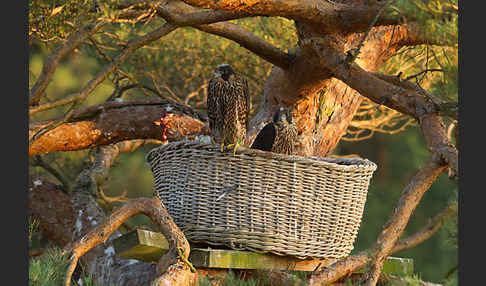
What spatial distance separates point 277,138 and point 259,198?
0.50 meters

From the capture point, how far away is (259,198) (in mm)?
2330

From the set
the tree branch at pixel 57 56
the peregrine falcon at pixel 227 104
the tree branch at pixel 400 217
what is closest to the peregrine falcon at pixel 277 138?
the peregrine falcon at pixel 227 104

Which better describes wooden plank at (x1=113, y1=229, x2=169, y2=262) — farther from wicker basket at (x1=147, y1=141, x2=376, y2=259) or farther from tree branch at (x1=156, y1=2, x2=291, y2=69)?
tree branch at (x1=156, y1=2, x2=291, y2=69)

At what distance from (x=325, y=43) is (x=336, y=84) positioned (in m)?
0.80

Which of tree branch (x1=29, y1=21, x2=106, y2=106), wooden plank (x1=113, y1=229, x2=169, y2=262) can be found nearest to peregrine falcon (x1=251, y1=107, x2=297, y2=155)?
wooden plank (x1=113, y1=229, x2=169, y2=262)

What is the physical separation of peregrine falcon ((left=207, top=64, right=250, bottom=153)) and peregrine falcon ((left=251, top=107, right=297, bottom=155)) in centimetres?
12

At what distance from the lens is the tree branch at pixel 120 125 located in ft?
11.9

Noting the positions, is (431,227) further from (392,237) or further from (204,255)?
(204,255)

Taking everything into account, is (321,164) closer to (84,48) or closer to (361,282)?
(361,282)

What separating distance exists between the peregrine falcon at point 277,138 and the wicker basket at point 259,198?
0.41m

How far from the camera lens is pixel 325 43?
2.65 metres

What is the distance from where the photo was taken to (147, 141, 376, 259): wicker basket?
7.62 feet

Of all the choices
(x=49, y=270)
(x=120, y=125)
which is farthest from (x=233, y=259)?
(x=120, y=125)
